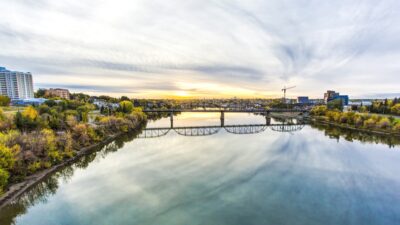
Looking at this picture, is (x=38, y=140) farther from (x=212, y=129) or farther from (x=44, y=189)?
(x=212, y=129)

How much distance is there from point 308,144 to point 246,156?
8940mm

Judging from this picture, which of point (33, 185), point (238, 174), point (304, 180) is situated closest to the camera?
point (33, 185)

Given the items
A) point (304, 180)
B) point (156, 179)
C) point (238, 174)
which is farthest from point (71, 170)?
point (304, 180)

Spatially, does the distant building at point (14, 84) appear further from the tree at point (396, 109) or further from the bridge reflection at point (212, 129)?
the tree at point (396, 109)

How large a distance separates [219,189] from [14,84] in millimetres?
69066

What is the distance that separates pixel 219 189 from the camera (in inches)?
441

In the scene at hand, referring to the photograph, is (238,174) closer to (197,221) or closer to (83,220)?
(197,221)

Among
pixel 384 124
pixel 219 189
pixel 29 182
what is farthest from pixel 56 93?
pixel 384 124

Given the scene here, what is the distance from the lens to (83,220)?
27.8 ft

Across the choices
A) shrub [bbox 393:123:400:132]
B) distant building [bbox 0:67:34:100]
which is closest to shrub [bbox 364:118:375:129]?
shrub [bbox 393:123:400:132]

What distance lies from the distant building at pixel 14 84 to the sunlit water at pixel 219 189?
56.4m

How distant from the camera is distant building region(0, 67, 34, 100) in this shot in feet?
175

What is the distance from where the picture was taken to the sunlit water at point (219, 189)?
870cm

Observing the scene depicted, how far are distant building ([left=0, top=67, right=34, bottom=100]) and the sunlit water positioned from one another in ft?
185
